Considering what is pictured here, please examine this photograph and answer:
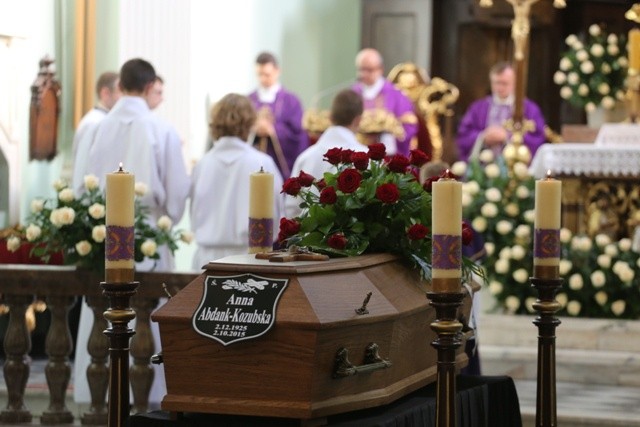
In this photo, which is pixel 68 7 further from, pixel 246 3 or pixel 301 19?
pixel 301 19

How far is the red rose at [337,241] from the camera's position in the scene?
4.34m

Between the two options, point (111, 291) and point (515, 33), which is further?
point (515, 33)

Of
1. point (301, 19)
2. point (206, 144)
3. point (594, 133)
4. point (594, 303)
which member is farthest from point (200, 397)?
point (301, 19)

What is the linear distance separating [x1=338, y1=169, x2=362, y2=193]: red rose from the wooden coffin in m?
0.31

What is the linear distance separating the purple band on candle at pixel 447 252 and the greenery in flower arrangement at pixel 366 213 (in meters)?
0.53

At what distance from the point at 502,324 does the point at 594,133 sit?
251 centimetres

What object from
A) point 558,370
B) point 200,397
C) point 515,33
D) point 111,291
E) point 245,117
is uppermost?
point 515,33

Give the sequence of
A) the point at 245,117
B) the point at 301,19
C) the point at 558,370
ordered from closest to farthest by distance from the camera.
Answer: the point at 245,117, the point at 558,370, the point at 301,19

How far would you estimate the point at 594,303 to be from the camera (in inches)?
→ 380

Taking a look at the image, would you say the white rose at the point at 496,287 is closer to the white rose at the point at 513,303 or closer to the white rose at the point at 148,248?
the white rose at the point at 513,303

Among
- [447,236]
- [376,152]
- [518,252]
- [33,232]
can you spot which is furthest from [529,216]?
[447,236]

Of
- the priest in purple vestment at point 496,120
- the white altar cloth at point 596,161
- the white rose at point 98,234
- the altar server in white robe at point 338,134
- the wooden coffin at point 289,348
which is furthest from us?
the priest in purple vestment at point 496,120

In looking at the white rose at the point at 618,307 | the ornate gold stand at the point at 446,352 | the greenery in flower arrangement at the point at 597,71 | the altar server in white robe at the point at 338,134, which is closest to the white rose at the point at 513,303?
the white rose at the point at 618,307

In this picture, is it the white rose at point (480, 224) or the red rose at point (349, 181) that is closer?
the red rose at point (349, 181)
